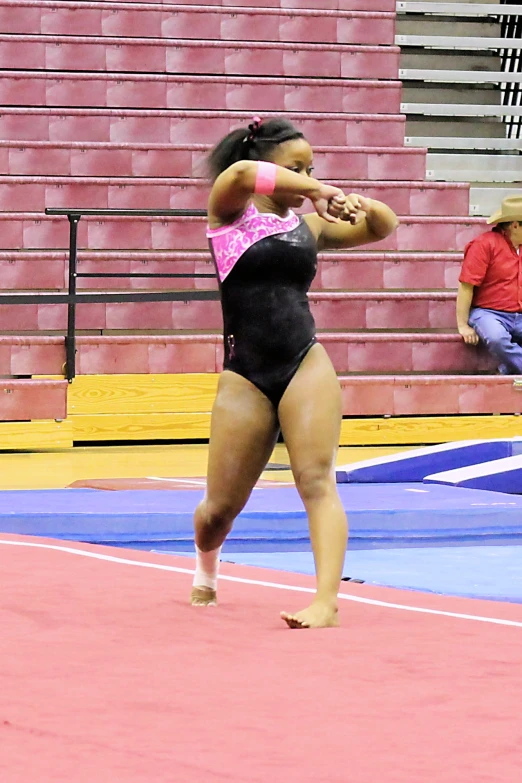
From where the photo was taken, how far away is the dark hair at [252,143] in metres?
3.16

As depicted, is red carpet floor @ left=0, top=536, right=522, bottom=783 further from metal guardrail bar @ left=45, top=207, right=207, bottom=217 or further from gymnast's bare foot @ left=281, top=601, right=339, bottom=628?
metal guardrail bar @ left=45, top=207, right=207, bottom=217

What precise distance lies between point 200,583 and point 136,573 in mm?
550

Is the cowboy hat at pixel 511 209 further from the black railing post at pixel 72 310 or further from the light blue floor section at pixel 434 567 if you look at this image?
the light blue floor section at pixel 434 567

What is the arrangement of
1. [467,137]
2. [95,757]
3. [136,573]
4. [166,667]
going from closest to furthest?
[95,757]
[166,667]
[136,573]
[467,137]

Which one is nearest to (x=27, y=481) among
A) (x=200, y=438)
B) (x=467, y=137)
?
(x=200, y=438)

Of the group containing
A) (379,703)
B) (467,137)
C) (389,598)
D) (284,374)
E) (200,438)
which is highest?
(467,137)

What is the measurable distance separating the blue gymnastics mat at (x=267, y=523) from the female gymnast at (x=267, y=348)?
1388mm

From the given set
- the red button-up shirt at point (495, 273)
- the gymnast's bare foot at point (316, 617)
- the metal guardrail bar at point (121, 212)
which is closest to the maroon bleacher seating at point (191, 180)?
the red button-up shirt at point (495, 273)

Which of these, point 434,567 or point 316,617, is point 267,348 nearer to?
point 316,617

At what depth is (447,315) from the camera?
28.8ft

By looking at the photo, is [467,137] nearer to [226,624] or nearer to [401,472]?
[401,472]

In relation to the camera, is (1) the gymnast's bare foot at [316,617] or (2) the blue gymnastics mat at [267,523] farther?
(2) the blue gymnastics mat at [267,523]

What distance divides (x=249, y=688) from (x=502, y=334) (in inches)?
246

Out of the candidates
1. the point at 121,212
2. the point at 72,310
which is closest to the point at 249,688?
the point at 72,310
